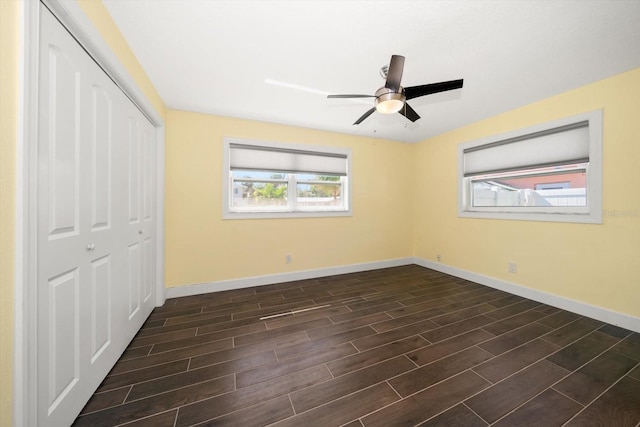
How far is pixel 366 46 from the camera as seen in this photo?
1.88m

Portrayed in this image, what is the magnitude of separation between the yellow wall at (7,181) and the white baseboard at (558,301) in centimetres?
445

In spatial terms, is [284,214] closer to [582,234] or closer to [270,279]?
[270,279]

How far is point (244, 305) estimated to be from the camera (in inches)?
107

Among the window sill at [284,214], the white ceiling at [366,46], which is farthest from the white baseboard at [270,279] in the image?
the white ceiling at [366,46]

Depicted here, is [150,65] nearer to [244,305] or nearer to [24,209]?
[24,209]

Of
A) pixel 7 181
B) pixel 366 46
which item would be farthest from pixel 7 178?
pixel 366 46

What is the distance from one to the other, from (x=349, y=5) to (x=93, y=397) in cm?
307

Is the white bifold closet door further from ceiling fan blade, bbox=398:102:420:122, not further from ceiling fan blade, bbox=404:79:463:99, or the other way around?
ceiling fan blade, bbox=398:102:420:122

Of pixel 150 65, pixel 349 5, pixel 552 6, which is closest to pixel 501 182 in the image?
pixel 552 6

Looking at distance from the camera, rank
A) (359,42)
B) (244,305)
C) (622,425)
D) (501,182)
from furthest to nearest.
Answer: (501,182) → (244,305) → (359,42) → (622,425)

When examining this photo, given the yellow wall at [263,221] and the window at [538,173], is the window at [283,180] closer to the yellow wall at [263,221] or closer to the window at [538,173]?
the yellow wall at [263,221]

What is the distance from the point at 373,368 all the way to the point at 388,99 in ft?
6.95

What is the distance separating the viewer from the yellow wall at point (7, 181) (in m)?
0.82

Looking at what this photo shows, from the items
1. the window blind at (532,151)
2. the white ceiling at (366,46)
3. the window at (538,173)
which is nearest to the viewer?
the white ceiling at (366,46)
